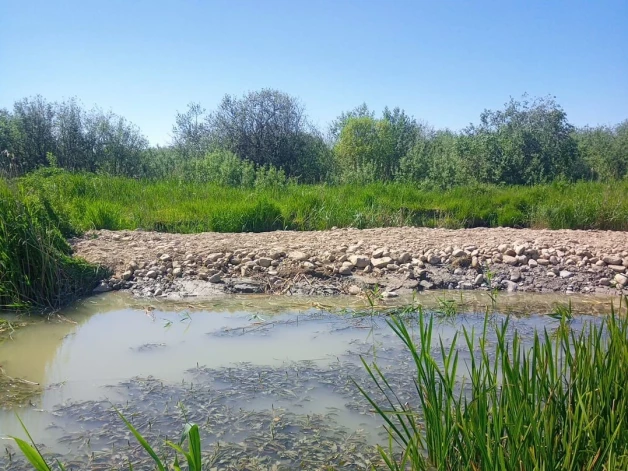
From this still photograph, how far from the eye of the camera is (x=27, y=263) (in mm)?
6785

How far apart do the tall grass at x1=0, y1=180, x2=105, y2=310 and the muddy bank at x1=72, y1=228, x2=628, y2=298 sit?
2.53ft

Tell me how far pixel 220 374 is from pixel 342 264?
400cm

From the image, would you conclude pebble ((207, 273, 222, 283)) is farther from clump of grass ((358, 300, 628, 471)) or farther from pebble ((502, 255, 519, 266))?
clump of grass ((358, 300, 628, 471))

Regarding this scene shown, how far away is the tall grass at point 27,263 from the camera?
21.9 feet

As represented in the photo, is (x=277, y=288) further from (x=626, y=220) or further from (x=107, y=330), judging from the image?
(x=626, y=220)

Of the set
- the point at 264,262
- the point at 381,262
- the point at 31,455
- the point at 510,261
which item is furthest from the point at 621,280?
the point at 31,455

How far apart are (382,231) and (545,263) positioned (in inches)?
Answer: 124

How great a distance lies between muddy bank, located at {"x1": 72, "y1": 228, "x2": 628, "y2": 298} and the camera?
312 inches

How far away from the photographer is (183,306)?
7.11 meters

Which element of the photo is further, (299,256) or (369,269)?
(299,256)

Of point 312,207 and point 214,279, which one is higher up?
point 312,207

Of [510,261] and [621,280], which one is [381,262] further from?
[621,280]

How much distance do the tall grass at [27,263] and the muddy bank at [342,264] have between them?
77cm

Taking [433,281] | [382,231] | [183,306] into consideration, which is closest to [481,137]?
[382,231]
